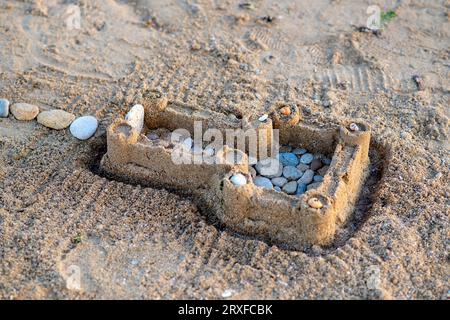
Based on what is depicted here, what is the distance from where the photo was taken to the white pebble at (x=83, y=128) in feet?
16.5

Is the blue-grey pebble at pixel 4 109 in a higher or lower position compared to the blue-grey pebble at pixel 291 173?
lower

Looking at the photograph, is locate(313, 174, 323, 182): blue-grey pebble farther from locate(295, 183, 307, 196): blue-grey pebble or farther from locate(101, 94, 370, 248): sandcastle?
locate(101, 94, 370, 248): sandcastle

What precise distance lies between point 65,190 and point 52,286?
939mm

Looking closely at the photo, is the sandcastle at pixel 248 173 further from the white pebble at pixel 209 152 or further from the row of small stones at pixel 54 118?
the row of small stones at pixel 54 118

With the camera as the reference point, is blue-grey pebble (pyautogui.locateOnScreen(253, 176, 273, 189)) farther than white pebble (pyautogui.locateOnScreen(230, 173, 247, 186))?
Yes

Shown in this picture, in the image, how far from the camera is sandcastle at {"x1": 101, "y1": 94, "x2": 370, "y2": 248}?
162 inches

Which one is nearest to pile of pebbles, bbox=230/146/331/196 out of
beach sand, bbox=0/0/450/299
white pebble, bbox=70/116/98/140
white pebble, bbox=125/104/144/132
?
beach sand, bbox=0/0/450/299

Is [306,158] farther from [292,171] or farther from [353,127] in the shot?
[353,127]

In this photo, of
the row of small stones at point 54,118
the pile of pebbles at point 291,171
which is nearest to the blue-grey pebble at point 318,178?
the pile of pebbles at point 291,171

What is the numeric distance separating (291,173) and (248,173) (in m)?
0.49

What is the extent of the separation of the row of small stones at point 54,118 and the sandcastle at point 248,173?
459 millimetres

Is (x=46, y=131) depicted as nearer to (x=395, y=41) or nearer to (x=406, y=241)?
(x=406, y=241)

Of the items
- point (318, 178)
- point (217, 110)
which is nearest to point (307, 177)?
point (318, 178)

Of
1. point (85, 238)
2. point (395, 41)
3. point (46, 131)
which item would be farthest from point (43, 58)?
point (395, 41)
